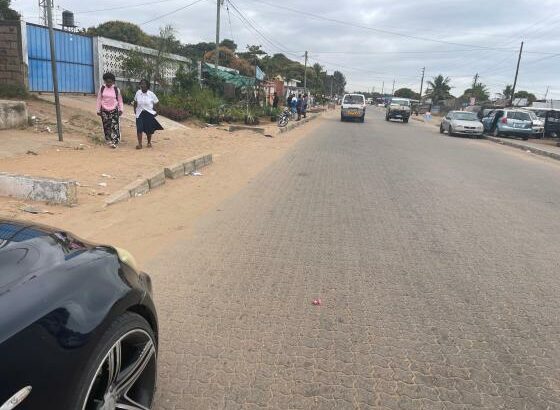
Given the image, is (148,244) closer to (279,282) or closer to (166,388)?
(279,282)

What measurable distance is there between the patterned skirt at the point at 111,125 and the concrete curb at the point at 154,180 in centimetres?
256

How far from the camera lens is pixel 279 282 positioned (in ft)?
14.6

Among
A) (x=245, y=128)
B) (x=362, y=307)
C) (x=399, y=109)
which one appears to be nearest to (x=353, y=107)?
(x=399, y=109)

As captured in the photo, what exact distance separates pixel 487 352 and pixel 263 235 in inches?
122

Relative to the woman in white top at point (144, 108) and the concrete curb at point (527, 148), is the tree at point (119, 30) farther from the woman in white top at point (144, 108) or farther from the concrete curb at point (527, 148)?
the woman in white top at point (144, 108)

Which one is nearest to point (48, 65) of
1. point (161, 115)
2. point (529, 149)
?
point (161, 115)

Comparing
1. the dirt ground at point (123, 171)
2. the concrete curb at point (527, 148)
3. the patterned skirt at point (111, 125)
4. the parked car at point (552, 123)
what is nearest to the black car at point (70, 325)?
the dirt ground at point (123, 171)

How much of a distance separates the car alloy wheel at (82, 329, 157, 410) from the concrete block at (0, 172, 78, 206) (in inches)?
189

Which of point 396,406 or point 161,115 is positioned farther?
point 161,115

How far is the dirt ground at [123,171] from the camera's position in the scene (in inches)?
233

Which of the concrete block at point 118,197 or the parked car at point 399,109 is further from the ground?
the parked car at point 399,109

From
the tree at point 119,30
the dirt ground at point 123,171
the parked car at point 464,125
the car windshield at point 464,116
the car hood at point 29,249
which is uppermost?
the tree at point 119,30

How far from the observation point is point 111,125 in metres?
11.8

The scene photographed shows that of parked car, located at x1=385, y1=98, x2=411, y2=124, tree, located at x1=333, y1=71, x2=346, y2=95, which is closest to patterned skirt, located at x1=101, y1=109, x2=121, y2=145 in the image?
parked car, located at x1=385, y1=98, x2=411, y2=124
